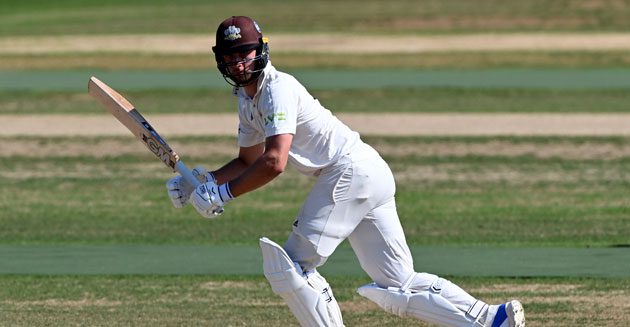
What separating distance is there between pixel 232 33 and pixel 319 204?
942 millimetres

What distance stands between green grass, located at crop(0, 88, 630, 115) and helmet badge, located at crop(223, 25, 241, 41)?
12.6 metres

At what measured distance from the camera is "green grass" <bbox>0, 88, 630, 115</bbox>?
18938 millimetres

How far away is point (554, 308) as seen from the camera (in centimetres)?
818

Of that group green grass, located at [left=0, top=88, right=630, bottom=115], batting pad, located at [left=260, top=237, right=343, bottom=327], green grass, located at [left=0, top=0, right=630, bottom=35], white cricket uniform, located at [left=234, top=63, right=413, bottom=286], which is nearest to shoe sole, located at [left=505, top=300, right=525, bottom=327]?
white cricket uniform, located at [left=234, top=63, right=413, bottom=286]

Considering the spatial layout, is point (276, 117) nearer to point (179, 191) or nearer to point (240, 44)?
point (240, 44)

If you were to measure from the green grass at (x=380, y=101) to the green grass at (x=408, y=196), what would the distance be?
9.96ft

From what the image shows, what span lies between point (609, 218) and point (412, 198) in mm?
2097

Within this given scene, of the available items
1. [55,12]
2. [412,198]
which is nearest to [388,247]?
[412,198]

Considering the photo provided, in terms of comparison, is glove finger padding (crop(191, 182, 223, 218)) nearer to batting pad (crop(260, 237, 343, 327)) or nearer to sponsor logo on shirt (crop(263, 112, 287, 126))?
batting pad (crop(260, 237, 343, 327))

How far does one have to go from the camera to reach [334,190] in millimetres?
6332

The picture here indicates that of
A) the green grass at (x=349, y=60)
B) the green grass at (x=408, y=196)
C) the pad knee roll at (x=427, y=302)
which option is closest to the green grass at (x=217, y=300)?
the pad knee roll at (x=427, y=302)

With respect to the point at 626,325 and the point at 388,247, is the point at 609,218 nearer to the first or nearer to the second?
the point at 626,325

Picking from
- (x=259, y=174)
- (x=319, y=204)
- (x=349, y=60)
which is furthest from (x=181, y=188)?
(x=349, y=60)

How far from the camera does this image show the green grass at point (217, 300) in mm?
7941
